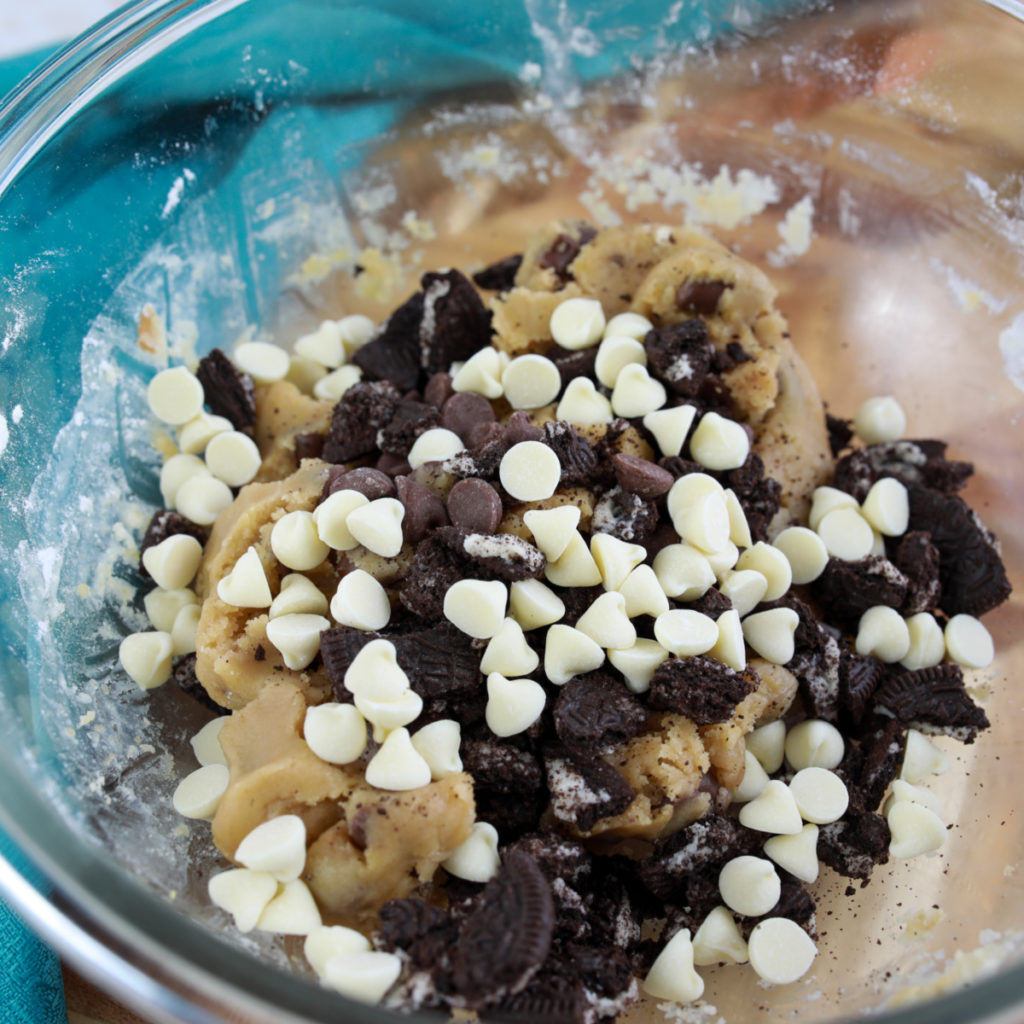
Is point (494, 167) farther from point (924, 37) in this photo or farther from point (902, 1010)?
point (902, 1010)

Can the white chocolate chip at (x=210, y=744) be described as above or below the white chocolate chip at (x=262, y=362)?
below

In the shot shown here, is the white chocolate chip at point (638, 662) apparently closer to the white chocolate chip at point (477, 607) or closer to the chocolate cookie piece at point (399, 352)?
the white chocolate chip at point (477, 607)

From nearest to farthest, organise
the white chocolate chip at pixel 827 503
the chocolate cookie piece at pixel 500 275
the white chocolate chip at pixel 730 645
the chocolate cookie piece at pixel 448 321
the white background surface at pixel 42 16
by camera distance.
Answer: the white chocolate chip at pixel 730 645
the white chocolate chip at pixel 827 503
the chocolate cookie piece at pixel 448 321
the chocolate cookie piece at pixel 500 275
the white background surface at pixel 42 16

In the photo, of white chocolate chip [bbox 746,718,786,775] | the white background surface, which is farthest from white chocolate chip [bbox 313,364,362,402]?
the white background surface

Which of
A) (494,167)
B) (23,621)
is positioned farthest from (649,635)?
(494,167)

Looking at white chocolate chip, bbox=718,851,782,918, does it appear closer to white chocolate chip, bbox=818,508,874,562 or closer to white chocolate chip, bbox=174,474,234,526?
white chocolate chip, bbox=818,508,874,562

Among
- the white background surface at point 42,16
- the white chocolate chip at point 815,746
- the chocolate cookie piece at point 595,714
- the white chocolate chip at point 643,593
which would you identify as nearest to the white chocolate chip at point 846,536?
the white chocolate chip at point 815,746

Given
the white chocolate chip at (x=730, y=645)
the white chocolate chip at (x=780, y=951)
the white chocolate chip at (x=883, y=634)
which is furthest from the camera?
the white chocolate chip at (x=883, y=634)
